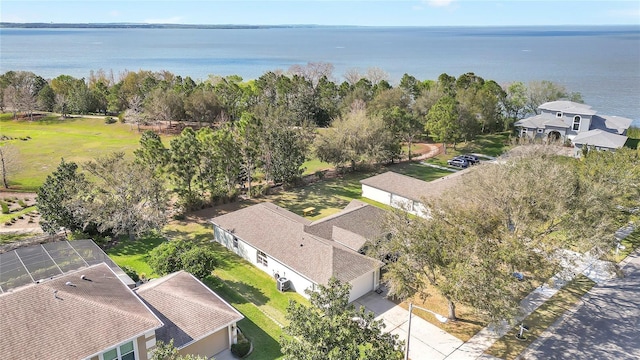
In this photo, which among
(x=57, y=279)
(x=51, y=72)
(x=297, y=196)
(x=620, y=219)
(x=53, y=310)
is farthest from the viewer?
(x=51, y=72)

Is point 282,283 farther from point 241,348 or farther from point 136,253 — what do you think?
point 136,253

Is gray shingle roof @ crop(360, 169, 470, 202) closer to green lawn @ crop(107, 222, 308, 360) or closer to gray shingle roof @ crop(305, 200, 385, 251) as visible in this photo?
gray shingle roof @ crop(305, 200, 385, 251)

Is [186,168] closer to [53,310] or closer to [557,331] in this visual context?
[53,310]

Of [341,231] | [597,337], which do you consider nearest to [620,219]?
[597,337]

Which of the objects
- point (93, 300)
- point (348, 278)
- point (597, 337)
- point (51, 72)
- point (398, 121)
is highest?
point (51, 72)

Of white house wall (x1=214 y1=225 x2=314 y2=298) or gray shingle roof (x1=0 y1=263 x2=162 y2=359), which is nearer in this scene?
gray shingle roof (x1=0 y1=263 x2=162 y2=359)

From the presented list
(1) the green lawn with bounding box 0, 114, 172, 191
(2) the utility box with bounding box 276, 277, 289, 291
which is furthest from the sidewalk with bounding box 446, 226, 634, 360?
(1) the green lawn with bounding box 0, 114, 172, 191
